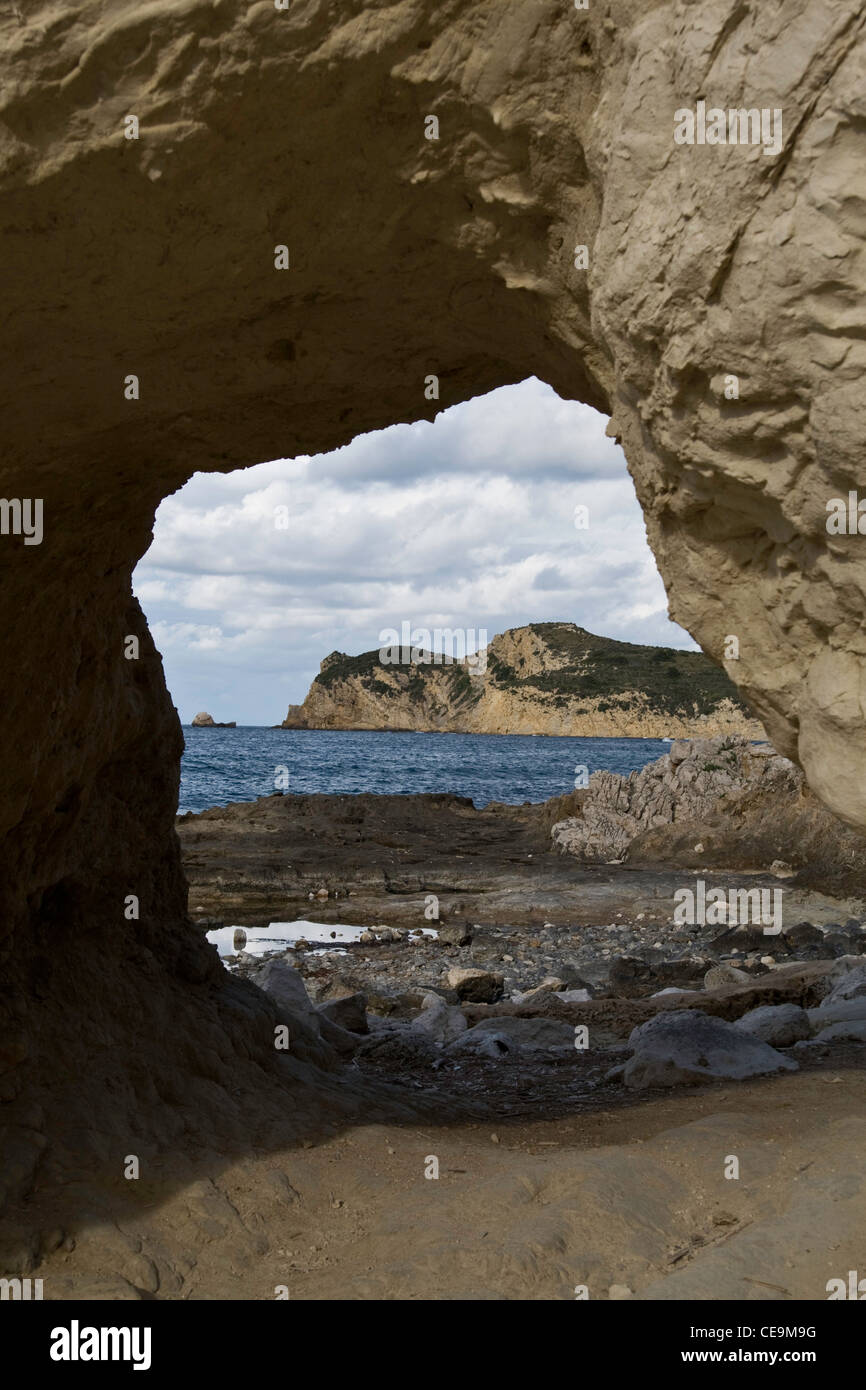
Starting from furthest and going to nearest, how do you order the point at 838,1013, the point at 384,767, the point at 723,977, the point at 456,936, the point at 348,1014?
1. the point at 384,767
2. the point at 456,936
3. the point at 723,977
4. the point at 348,1014
5. the point at 838,1013

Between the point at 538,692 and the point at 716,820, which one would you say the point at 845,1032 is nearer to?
the point at 716,820

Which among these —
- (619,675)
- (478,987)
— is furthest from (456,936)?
(619,675)

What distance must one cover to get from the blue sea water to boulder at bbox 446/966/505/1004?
983 inches

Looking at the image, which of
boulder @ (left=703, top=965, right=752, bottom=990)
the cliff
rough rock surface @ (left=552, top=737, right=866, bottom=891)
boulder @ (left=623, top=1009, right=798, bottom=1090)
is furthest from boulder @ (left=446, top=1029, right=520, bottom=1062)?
the cliff

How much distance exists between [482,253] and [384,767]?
178 feet

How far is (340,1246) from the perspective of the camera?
14.2 ft

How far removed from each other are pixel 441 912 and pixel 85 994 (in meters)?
11.0

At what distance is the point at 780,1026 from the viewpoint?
7.61 metres

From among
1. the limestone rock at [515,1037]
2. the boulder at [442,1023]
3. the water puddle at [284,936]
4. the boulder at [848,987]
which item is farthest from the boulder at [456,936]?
the boulder at [848,987]

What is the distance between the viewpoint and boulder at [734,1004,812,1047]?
7.52m

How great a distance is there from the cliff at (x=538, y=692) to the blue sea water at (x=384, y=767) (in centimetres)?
357

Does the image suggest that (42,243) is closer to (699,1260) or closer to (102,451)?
(102,451)

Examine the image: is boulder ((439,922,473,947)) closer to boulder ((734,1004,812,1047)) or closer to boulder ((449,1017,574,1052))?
boulder ((449,1017,574,1052))

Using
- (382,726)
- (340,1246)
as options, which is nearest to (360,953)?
(340,1246)
